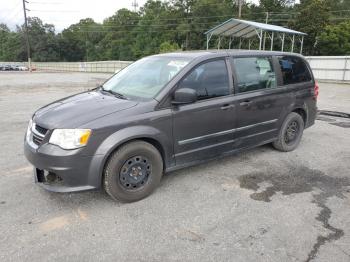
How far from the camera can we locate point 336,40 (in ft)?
145

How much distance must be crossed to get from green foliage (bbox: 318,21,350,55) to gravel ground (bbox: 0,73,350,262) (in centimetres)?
4589

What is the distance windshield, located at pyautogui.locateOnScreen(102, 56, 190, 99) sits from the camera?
4027mm

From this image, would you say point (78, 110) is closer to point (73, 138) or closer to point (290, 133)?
point (73, 138)

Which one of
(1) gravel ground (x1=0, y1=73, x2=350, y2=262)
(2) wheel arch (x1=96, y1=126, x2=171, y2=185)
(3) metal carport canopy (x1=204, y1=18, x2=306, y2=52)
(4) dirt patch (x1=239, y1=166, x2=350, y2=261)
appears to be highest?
(3) metal carport canopy (x1=204, y1=18, x2=306, y2=52)

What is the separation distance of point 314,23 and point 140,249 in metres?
50.5

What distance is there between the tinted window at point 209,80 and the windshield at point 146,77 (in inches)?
7.6

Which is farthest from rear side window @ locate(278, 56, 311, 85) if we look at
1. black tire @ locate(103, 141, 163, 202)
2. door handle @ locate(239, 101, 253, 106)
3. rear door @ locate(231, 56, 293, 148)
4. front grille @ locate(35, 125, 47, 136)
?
front grille @ locate(35, 125, 47, 136)

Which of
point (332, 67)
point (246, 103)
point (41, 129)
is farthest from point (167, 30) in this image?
point (41, 129)

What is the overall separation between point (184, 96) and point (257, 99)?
1.51 m

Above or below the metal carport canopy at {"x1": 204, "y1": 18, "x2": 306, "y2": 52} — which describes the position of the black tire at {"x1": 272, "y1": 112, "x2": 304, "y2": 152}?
below

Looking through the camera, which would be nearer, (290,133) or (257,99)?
(257,99)

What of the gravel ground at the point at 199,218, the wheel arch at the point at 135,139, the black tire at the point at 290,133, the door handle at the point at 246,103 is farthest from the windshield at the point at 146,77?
the black tire at the point at 290,133

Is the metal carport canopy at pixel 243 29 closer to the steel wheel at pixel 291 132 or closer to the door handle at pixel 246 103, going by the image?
the steel wheel at pixel 291 132

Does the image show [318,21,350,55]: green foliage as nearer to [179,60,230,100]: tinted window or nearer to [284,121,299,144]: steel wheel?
[284,121,299,144]: steel wheel
